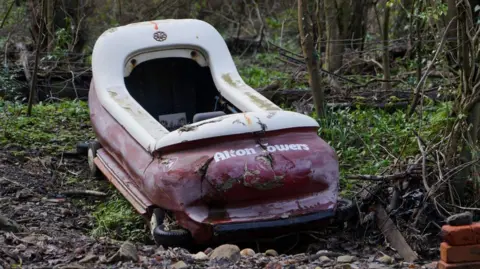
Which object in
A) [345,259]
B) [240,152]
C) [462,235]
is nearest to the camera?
[462,235]

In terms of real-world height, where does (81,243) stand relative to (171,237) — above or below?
above

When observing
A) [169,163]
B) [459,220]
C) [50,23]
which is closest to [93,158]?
[169,163]

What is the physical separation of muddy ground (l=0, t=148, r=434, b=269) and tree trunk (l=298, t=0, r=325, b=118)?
79.6 inches

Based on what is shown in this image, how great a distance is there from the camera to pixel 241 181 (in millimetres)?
5594

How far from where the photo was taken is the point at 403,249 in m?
5.43

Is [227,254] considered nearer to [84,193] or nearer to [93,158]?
[84,193]

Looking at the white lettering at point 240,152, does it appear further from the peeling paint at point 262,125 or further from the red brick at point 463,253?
the red brick at point 463,253

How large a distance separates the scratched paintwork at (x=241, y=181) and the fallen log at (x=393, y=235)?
12.8 inches

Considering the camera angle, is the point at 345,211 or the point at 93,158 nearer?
the point at 345,211

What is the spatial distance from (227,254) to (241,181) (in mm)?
828

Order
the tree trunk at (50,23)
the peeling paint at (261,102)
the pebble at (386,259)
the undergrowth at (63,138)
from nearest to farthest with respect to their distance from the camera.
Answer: the pebble at (386,259) → the undergrowth at (63,138) → the peeling paint at (261,102) → the tree trunk at (50,23)

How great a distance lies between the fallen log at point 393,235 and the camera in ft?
17.5

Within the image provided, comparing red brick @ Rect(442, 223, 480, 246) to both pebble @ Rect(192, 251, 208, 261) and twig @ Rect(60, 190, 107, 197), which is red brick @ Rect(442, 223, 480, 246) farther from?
twig @ Rect(60, 190, 107, 197)

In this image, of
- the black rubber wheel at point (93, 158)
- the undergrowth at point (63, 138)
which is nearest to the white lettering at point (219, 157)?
the undergrowth at point (63, 138)
